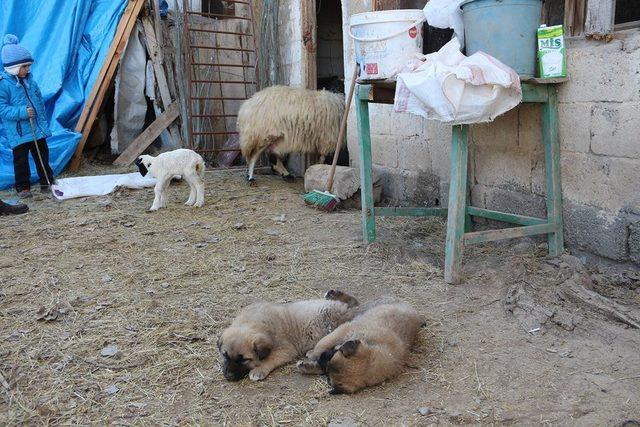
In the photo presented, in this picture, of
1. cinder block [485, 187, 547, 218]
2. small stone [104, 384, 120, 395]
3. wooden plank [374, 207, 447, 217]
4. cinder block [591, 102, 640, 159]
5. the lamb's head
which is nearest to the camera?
small stone [104, 384, 120, 395]

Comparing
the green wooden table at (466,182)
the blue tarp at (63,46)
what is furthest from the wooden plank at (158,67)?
the green wooden table at (466,182)

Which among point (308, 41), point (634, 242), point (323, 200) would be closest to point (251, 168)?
point (308, 41)

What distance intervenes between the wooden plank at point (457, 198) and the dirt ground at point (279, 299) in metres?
0.15

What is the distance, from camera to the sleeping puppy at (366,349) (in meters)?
2.45

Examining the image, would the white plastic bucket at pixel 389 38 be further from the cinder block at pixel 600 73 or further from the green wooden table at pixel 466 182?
the cinder block at pixel 600 73

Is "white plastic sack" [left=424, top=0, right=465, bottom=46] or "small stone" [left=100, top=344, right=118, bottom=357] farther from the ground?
"white plastic sack" [left=424, top=0, right=465, bottom=46]

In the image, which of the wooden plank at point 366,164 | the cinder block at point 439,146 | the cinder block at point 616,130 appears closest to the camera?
the cinder block at point 616,130

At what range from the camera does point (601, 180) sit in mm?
3756

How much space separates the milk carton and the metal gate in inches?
239

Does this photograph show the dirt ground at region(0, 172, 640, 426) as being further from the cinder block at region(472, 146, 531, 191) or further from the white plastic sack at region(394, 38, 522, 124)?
the white plastic sack at region(394, 38, 522, 124)

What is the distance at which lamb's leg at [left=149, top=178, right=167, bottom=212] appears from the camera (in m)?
6.16

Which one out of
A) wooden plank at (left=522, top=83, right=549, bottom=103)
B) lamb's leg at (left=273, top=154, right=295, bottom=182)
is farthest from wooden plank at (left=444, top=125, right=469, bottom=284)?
lamb's leg at (left=273, top=154, right=295, bottom=182)

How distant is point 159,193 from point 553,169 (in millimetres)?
3916

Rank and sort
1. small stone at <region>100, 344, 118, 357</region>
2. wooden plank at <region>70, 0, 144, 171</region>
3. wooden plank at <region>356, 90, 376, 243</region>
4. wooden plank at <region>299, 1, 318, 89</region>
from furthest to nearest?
1. wooden plank at <region>70, 0, 144, 171</region>
2. wooden plank at <region>299, 1, 318, 89</region>
3. wooden plank at <region>356, 90, 376, 243</region>
4. small stone at <region>100, 344, 118, 357</region>
